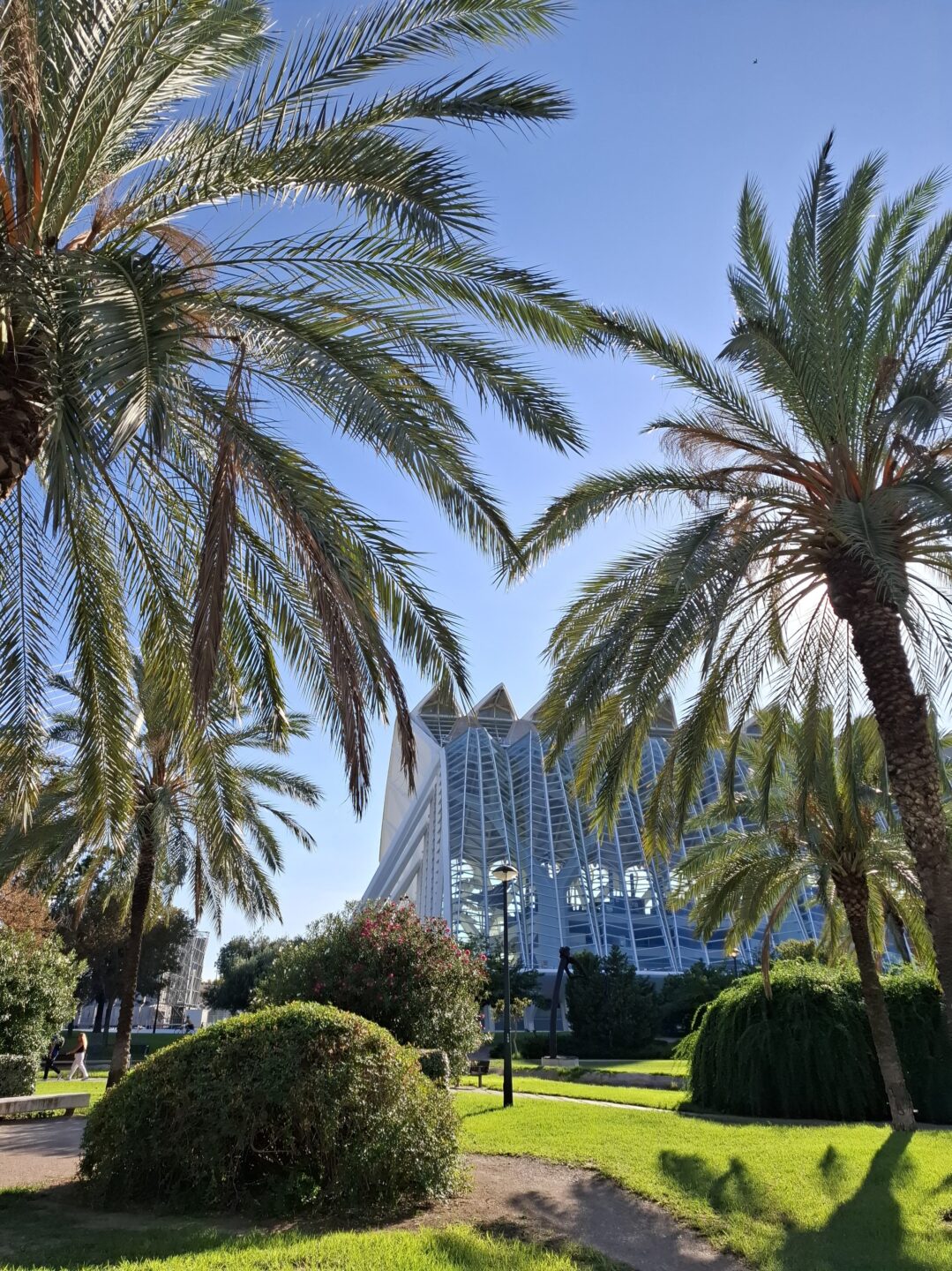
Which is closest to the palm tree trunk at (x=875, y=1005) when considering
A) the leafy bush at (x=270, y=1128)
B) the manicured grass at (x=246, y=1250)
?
the leafy bush at (x=270, y=1128)

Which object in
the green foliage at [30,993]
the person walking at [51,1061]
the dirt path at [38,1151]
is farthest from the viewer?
the person walking at [51,1061]

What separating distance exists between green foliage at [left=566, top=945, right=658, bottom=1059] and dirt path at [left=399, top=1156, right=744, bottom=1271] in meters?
28.1

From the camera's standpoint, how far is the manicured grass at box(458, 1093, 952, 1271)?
5898 mm

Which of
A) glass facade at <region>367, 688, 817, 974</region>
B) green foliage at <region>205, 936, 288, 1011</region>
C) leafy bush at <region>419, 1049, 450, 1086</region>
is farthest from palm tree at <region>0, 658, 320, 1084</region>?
green foliage at <region>205, 936, 288, 1011</region>

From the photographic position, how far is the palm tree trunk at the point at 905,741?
7676mm

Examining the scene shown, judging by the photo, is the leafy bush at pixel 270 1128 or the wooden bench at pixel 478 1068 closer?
the leafy bush at pixel 270 1128

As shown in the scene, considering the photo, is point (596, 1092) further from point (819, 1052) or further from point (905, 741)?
point (905, 741)

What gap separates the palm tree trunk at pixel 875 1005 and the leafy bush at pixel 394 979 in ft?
20.5

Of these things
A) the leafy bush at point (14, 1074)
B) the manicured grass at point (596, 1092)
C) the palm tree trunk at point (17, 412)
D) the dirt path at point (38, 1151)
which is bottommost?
the manicured grass at point (596, 1092)

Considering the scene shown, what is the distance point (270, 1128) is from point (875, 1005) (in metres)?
10.6

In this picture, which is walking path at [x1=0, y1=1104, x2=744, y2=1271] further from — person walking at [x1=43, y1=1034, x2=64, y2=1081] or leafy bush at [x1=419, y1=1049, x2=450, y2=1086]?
person walking at [x1=43, y1=1034, x2=64, y2=1081]

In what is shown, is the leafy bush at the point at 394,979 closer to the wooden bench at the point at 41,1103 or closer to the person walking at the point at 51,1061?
the wooden bench at the point at 41,1103

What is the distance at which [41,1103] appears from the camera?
13.0 m

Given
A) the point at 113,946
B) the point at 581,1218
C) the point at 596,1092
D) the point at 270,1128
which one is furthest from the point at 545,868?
the point at 270,1128
